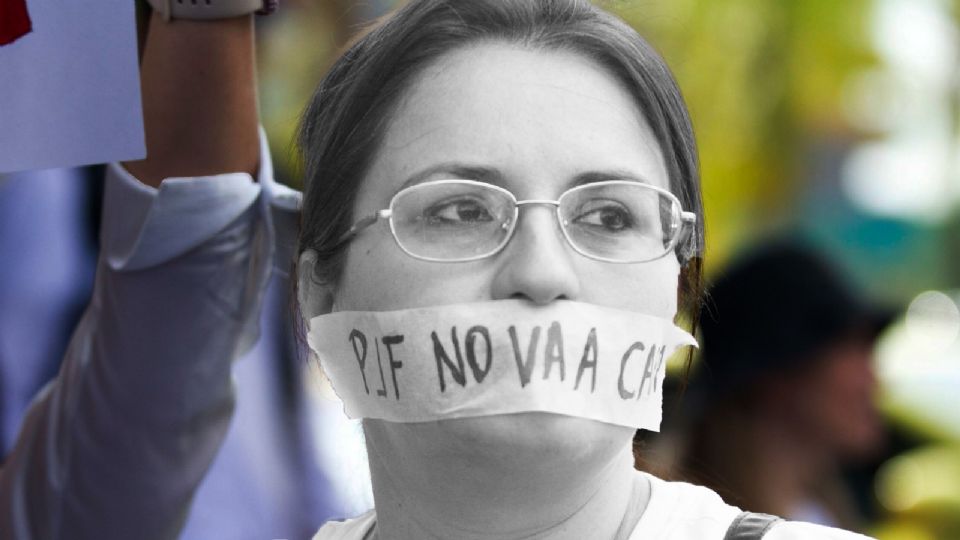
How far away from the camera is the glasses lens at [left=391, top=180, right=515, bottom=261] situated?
67.7 inches

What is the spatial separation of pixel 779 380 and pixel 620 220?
263 cm

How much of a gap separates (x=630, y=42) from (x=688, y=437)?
2.69 metres

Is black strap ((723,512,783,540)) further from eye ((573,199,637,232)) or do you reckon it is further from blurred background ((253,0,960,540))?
blurred background ((253,0,960,540))

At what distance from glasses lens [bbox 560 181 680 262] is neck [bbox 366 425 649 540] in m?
0.26

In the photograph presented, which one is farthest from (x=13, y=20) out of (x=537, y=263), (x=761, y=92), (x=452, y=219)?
(x=761, y=92)

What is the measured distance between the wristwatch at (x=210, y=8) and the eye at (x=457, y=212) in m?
0.53

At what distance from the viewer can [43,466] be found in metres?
2.54

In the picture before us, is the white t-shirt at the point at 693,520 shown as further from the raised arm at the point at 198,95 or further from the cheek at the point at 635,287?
the raised arm at the point at 198,95

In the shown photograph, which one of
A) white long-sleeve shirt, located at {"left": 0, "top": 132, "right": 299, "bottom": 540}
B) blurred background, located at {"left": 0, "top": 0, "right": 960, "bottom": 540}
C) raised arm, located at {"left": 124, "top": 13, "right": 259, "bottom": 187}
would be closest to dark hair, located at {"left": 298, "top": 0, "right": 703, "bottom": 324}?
raised arm, located at {"left": 124, "top": 13, "right": 259, "bottom": 187}

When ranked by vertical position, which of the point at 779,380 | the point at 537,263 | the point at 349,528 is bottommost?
the point at 779,380

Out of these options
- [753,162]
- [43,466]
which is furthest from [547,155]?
[753,162]

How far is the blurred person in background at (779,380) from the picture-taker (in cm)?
422

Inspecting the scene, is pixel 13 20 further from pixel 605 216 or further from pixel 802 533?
pixel 802 533

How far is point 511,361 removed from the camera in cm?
166
